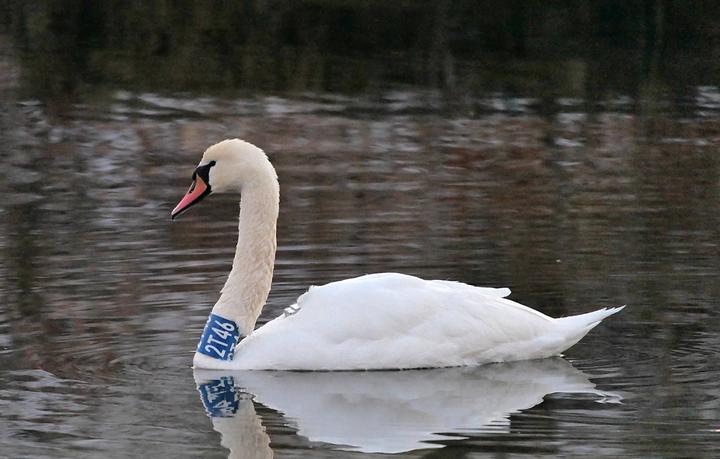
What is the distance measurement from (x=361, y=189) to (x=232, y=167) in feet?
19.2

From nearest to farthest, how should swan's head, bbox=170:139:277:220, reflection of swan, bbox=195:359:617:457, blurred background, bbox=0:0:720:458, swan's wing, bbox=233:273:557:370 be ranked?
reflection of swan, bbox=195:359:617:457
blurred background, bbox=0:0:720:458
swan's wing, bbox=233:273:557:370
swan's head, bbox=170:139:277:220

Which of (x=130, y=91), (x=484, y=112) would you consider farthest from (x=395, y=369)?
(x=130, y=91)

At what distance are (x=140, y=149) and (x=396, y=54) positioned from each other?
7.54 metres

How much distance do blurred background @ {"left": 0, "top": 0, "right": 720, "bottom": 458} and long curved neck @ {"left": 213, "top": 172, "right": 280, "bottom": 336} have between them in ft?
1.41

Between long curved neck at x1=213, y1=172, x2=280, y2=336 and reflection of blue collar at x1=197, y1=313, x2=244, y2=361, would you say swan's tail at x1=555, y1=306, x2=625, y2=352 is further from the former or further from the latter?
reflection of blue collar at x1=197, y1=313, x2=244, y2=361

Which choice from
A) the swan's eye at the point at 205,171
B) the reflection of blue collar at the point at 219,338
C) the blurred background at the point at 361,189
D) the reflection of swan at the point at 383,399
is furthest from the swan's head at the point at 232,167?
the reflection of swan at the point at 383,399

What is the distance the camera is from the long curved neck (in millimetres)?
9320

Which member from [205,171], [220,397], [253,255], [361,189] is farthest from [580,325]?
[361,189]

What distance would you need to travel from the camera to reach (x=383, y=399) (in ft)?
27.5

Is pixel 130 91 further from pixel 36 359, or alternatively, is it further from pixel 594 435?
pixel 594 435

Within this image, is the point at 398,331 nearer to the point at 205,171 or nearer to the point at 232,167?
Result: the point at 232,167

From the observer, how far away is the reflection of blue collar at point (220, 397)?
26.8 feet

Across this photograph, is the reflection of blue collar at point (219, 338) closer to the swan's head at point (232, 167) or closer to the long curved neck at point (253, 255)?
the long curved neck at point (253, 255)

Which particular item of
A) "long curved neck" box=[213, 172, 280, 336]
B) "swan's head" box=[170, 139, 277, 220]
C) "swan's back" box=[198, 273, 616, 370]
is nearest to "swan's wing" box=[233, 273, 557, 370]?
"swan's back" box=[198, 273, 616, 370]
